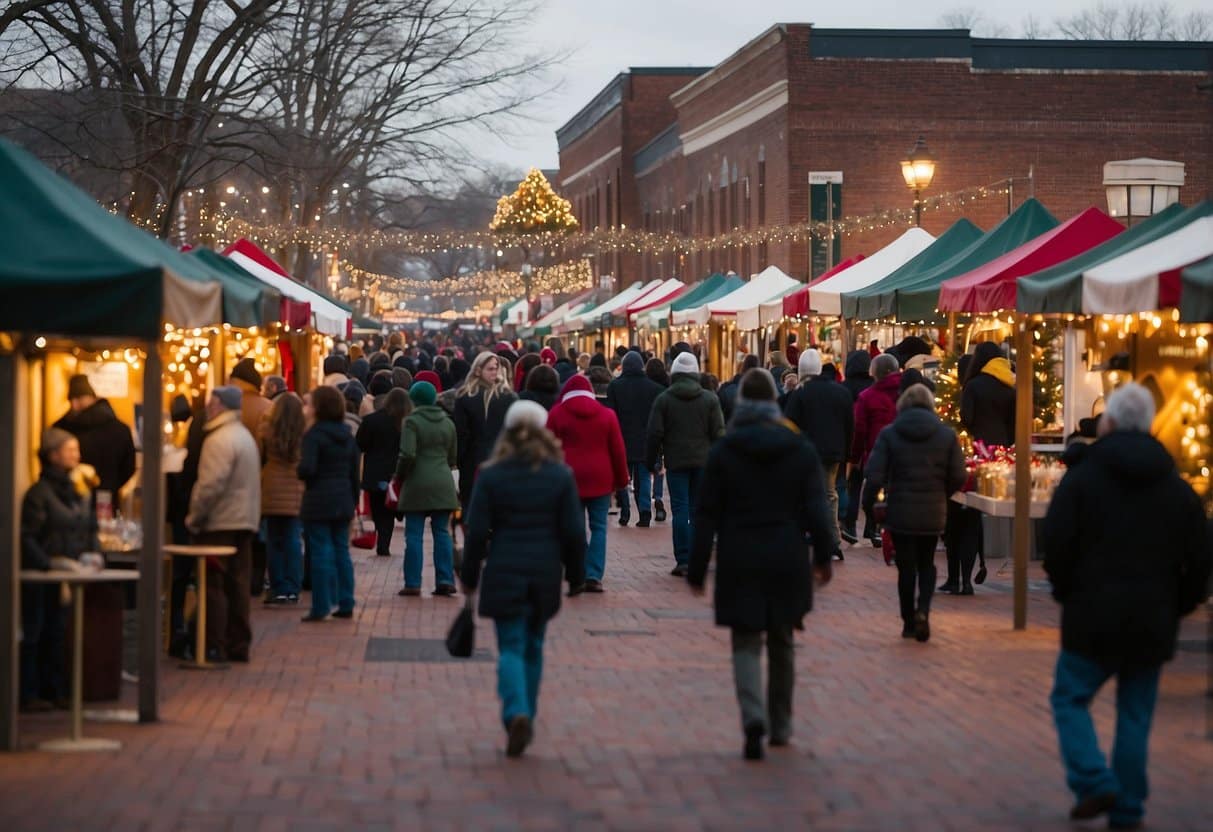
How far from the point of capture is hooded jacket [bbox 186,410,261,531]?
40.0 ft

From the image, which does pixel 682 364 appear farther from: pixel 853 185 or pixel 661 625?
pixel 853 185

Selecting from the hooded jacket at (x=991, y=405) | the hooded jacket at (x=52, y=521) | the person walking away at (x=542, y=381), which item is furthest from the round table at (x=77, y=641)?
the hooded jacket at (x=991, y=405)

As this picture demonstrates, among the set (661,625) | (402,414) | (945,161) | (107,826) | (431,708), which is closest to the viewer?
(107,826)

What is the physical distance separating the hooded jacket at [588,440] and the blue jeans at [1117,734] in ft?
27.5

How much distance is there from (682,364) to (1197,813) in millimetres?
10332

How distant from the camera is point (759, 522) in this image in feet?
31.7

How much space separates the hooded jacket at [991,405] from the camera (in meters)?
17.9

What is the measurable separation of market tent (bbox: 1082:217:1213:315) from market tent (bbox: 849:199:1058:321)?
272 inches

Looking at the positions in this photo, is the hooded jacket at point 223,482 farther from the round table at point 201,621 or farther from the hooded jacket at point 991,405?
the hooded jacket at point 991,405

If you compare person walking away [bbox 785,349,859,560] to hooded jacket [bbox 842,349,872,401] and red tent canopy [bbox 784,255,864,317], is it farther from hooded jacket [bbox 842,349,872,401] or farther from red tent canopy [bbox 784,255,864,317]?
red tent canopy [bbox 784,255,864,317]

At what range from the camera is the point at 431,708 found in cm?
1101

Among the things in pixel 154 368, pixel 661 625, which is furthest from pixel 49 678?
pixel 661 625

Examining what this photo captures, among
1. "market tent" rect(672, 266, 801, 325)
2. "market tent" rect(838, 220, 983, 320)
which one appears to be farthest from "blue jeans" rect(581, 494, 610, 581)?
"market tent" rect(672, 266, 801, 325)

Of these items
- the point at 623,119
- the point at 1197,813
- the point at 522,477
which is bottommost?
the point at 1197,813
